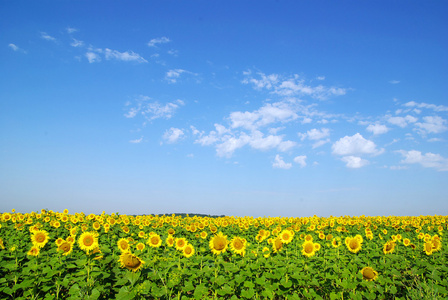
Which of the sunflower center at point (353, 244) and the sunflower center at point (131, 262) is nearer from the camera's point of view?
the sunflower center at point (131, 262)

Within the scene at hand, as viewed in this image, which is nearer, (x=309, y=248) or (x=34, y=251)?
(x=34, y=251)

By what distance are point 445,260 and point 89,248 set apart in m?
9.90

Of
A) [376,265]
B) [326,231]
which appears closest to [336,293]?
[376,265]

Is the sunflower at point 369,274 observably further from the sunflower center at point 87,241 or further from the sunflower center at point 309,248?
the sunflower center at point 87,241

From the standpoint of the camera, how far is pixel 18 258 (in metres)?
7.40

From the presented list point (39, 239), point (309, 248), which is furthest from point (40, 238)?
point (309, 248)

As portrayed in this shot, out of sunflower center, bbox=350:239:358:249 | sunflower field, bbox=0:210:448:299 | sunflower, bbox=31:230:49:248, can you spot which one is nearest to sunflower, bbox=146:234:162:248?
sunflower field, bbox=0:210:448:299

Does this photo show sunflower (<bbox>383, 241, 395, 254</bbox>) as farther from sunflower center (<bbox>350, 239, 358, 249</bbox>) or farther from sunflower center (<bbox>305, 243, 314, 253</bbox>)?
sunflower center (<bbox>305, 243, 314, 253</bbox>)

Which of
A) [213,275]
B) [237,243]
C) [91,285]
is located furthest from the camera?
[237,243]

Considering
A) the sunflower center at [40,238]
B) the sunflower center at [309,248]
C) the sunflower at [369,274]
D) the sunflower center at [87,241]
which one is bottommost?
the sunflower at [369,274]

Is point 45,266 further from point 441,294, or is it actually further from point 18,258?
point 441,294

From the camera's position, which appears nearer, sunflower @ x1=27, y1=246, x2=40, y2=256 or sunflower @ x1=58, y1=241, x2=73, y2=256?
sunflower @ x1=58, y1=241, x2=73, y2=256

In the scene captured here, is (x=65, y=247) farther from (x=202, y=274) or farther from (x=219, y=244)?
(x=219, y=244)

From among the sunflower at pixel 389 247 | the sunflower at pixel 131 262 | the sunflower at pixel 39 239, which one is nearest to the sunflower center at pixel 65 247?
the sunflower at pixel 39 239
